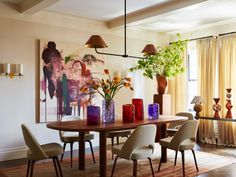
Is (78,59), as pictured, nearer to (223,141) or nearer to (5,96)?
(5,96)

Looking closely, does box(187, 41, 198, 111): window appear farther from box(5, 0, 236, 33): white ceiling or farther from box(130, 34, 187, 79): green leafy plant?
box(130, 34, 187, 79): green leafy plant

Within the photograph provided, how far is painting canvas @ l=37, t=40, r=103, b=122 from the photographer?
5.12 metres

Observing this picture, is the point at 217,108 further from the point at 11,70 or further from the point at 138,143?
the point at 11,70

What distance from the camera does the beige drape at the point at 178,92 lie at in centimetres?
677

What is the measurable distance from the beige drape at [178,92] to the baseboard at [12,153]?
383cm

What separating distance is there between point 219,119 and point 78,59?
10.6 feet

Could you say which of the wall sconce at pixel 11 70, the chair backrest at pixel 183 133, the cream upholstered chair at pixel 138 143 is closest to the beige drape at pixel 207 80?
the chair backrest at pixel 183 133

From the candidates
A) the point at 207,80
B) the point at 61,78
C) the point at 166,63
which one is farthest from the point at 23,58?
the point at 207,80

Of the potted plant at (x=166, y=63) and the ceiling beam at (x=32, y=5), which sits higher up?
the ceiling beam at (x=32, y=5)

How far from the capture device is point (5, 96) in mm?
4719

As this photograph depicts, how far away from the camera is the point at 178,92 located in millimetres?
6906

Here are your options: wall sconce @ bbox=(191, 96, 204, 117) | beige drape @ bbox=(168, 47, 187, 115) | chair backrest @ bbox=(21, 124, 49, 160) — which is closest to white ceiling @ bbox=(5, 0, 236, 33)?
beige drape @ bbox=(168, 47, 187, 115)

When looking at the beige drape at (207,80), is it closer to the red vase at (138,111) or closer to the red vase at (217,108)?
the red vase at (217,108)

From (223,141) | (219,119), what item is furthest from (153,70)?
(223,141)
